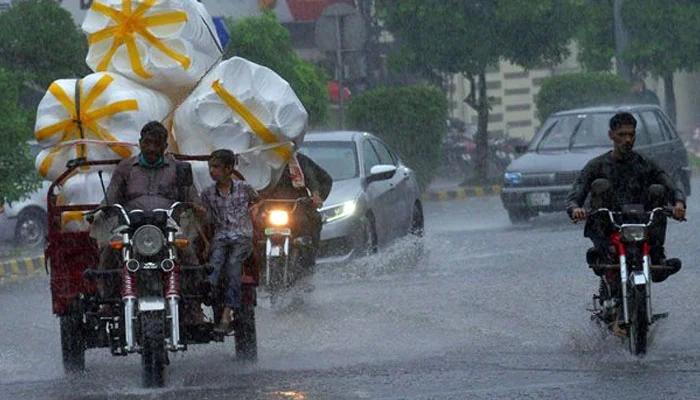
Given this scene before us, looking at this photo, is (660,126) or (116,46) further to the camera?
(660,126)

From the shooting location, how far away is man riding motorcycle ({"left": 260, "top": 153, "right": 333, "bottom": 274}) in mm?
16094

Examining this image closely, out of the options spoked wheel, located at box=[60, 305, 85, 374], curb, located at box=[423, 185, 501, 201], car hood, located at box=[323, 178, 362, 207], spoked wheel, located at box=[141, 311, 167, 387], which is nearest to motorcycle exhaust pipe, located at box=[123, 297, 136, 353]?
spoked wheel, located at box=[141, 311, 167, 387]

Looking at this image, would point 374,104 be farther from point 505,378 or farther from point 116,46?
point 505,378

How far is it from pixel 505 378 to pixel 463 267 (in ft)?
30.4

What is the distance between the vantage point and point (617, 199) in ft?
39.7

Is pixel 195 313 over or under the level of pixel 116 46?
under

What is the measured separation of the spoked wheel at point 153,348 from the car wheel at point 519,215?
16571 millimetres

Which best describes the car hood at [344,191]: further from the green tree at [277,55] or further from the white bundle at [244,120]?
the green tree at [277,55]

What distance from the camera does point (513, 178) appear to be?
88.7 feet

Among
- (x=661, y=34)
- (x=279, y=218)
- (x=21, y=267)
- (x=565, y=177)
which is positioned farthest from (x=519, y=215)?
(x=661, y=34)

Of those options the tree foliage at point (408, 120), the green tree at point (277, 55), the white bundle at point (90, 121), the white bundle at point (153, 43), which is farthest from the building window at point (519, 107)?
the white bundle at point (90, 121)

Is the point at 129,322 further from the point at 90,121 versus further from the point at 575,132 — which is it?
the point at 575,132

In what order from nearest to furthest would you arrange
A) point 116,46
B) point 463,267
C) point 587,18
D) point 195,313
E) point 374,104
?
point 195,313
point 116,46
point 463,267
point 374,104
point 587,18

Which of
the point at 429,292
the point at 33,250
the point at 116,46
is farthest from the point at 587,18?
the point at 116,46
